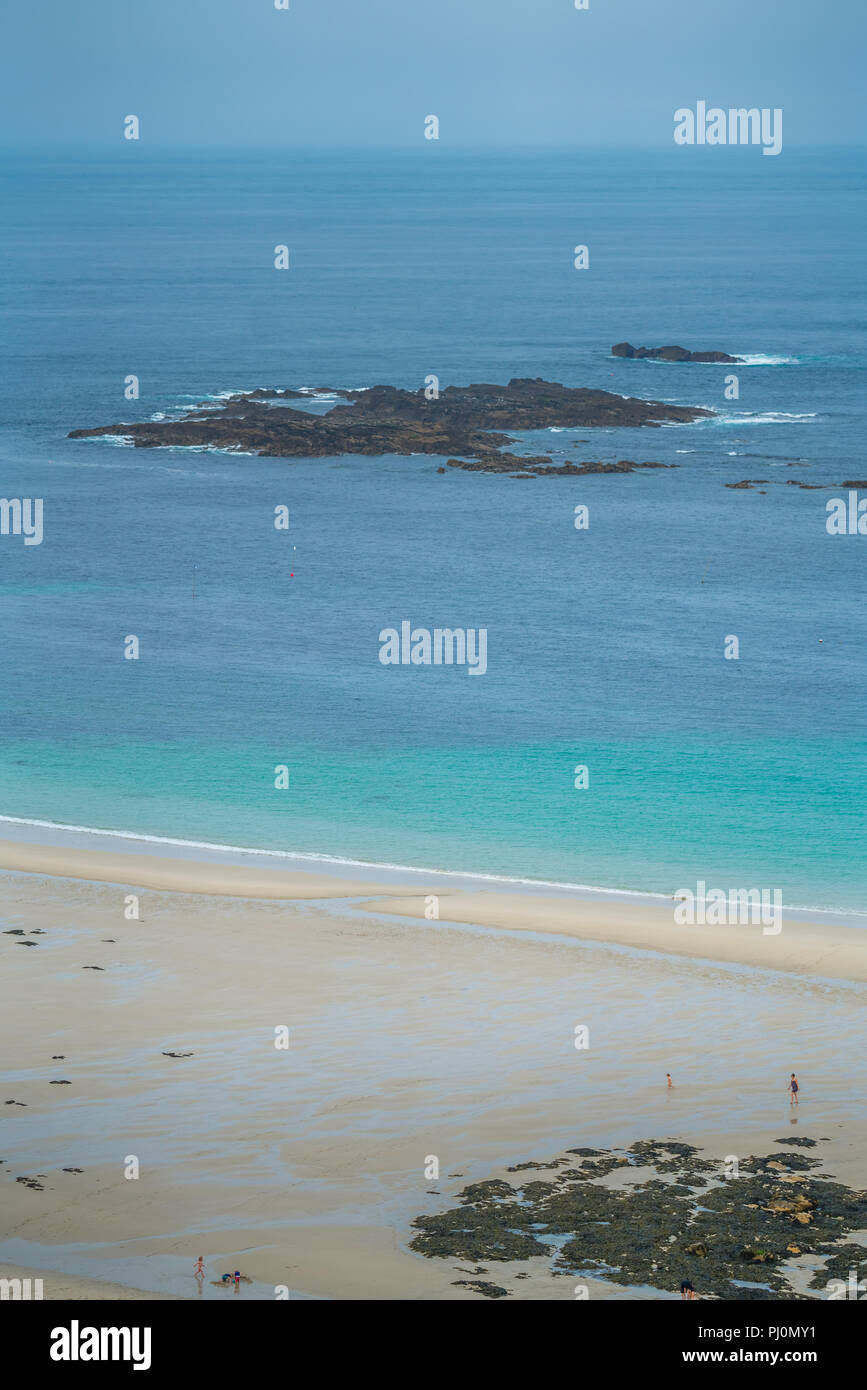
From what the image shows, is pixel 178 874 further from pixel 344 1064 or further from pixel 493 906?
pixel 344 1064

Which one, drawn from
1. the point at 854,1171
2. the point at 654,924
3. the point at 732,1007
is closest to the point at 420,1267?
the point at 854,1171

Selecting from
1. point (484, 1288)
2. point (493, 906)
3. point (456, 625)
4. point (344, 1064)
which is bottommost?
point (484, 1288)

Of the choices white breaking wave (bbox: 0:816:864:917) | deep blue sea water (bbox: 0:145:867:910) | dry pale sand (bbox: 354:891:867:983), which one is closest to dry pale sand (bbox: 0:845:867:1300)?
dry pale sand (bbox: 354:891:867:983)

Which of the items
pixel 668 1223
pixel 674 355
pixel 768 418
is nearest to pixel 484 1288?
pixel 668 1223

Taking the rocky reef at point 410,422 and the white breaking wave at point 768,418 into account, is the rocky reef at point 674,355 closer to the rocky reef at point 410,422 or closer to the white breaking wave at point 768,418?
the rocky reef at point 410,422

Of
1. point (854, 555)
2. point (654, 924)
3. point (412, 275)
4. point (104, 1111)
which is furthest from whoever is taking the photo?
point (412, 275)

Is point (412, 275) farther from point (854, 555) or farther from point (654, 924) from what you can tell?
point (654, 924)

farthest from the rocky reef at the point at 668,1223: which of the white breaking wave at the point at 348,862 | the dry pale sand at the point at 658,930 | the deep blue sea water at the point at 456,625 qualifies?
the deep blue sea water at the point at 456,625
